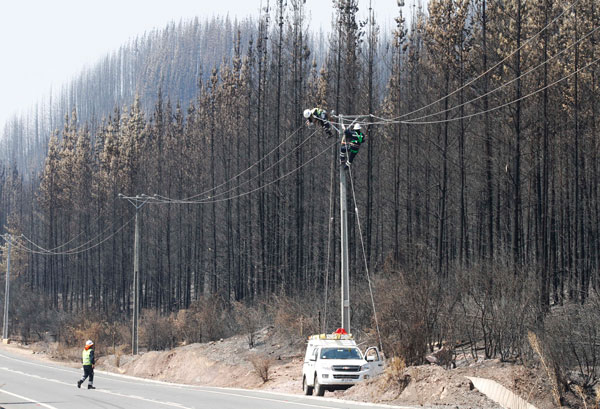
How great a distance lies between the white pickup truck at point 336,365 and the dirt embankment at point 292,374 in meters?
0.46

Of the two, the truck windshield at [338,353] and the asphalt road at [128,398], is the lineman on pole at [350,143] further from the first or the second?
the asphalt road at [128,398]

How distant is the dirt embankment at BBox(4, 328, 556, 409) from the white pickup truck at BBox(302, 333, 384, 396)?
1.52 ft

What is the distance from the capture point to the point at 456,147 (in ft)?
147

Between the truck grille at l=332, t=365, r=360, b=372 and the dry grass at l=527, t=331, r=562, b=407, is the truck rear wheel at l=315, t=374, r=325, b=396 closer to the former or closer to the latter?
the truck grille at l=332, t=365, r=360, b=372

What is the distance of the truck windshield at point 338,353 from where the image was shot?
23500 mm

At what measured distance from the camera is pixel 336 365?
23.0 metres

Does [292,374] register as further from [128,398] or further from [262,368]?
[128,398]

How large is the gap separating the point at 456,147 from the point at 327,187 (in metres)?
12.8

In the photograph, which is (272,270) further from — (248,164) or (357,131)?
(357,131)

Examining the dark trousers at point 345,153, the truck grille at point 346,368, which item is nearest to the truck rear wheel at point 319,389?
the truck grille at point 346,368

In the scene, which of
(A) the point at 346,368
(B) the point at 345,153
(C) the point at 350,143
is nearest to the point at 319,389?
(A) the point at 346,368

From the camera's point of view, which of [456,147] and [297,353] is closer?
[297,353]

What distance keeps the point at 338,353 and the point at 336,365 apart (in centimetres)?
57

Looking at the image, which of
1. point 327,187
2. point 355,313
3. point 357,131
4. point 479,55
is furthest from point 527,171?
point 327,187
